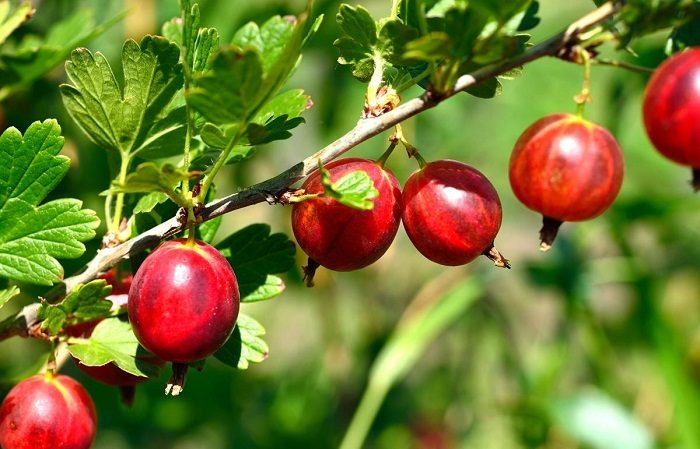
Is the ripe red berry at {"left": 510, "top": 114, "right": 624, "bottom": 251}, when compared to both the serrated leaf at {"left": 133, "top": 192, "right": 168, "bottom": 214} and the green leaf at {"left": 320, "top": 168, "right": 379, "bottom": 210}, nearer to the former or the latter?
the green leaf at {"left": 320, "top": 168, "right": 379, "bottom": 210}

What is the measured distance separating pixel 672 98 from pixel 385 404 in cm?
200

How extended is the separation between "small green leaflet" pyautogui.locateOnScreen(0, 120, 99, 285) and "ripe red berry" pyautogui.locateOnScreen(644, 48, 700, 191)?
586mm

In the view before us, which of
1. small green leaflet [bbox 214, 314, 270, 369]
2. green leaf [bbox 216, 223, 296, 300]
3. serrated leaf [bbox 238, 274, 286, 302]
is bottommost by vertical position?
small green leaflet [bbox 214, 314, 270, 369]

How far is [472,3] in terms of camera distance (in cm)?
76

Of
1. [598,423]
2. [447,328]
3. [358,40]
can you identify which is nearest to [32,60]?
[358,40]

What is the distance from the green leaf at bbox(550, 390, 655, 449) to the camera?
7.02ft

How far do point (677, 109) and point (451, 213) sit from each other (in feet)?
0.78

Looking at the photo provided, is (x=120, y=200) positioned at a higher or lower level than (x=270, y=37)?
lower

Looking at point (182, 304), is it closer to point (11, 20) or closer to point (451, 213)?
point (451, 213)

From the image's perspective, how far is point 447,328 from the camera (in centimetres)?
301

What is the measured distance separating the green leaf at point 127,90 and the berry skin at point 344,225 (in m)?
0.21

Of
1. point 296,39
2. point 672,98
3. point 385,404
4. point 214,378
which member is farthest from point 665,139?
point 385,404

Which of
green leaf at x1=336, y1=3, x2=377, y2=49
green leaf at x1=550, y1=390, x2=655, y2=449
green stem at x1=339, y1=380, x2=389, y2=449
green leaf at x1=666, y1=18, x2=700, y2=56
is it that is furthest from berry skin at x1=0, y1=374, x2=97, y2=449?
green leaf at x1=550, y1=390, x2=655, y2=449

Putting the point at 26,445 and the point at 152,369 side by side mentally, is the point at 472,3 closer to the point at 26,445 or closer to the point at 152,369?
the point at 152,369
